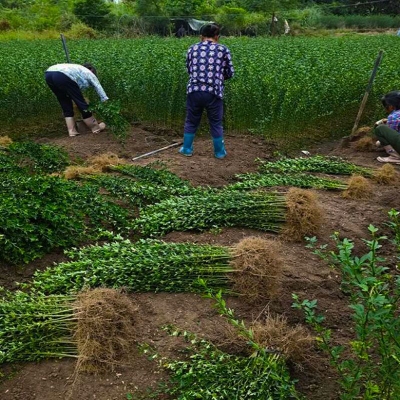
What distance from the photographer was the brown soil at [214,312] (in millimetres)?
2936

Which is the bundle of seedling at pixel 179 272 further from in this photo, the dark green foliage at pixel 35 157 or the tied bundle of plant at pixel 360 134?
the tied bundle of plant at pixel 360 134

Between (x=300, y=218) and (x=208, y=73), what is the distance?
114 inches

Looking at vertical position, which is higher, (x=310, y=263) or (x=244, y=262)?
(x=244, y=262)

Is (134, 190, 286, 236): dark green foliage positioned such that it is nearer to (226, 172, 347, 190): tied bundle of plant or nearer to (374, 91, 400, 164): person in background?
(226, 172, 347, 190): tied bundle of plant

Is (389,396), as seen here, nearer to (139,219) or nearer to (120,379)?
(120,379)

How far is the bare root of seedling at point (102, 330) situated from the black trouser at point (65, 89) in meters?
5.04

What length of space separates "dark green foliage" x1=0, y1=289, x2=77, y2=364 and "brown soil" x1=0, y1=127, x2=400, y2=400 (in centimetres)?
8

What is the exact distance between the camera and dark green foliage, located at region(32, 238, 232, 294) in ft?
12.0

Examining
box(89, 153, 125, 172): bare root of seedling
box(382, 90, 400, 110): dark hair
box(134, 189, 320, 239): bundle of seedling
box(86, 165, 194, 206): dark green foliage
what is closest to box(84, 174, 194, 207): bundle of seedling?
box(86, 165, 194, 206): dark green foliage

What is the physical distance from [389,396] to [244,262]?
1646 millimetres

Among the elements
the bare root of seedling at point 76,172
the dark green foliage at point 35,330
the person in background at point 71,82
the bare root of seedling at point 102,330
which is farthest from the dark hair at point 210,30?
the dark green foliage at point 35,330

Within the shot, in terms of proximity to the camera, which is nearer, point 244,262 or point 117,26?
point 244,262

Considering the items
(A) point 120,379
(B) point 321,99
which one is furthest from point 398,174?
(A) point 120,379

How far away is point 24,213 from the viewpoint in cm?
420
